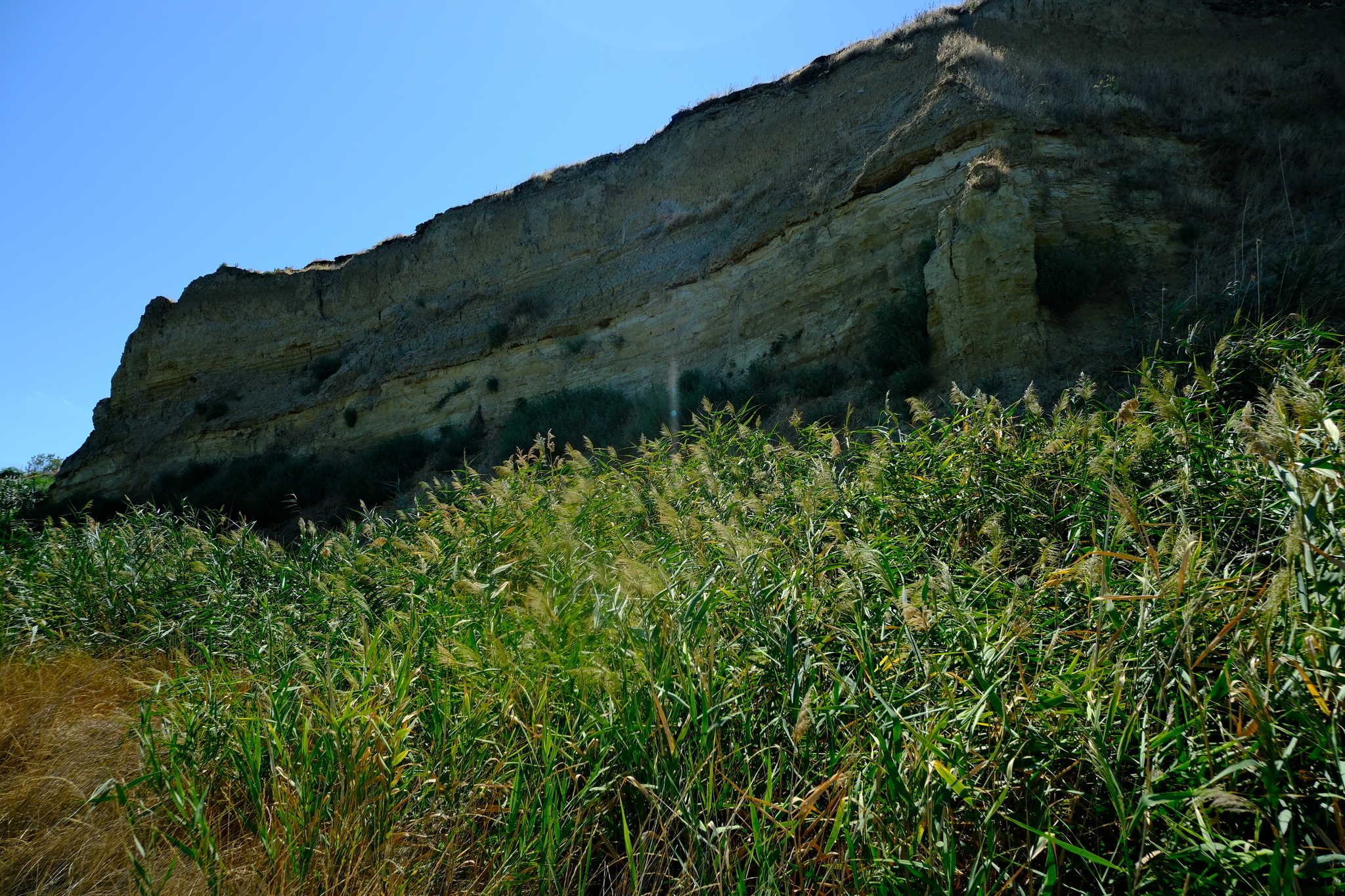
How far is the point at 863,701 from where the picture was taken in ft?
7.95

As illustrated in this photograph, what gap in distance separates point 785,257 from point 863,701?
12.4 metres

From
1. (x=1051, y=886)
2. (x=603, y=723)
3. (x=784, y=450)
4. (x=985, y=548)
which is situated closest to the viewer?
(x=1051, y=886)

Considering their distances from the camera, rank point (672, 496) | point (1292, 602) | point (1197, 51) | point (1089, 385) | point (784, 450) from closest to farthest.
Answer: point (1292, 602) < point (1089, 385) < point (672, 496) < point (784, 450) < point (1197, 51)

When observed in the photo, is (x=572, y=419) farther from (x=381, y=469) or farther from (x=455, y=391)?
(x=381, y=469)

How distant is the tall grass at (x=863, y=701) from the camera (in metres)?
1.82

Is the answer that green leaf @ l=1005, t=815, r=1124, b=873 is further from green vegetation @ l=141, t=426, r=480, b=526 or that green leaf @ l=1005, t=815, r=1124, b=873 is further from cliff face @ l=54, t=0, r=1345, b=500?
green vegetation @ l=141, t=426, r=480, b=526

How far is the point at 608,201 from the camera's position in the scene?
20594mm

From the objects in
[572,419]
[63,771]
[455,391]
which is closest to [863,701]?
[63,771]

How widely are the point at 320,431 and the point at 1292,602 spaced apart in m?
23.2

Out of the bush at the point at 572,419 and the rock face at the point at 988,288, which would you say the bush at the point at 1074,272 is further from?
the bush at the point at 572,419

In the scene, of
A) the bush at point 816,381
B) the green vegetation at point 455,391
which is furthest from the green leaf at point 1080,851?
the green vegetation at point 455,391

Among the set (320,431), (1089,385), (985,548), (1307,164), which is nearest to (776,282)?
(1307,164)

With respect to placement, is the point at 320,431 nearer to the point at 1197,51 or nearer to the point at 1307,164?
the point at 1307,164

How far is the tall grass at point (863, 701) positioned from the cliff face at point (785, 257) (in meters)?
6.06
